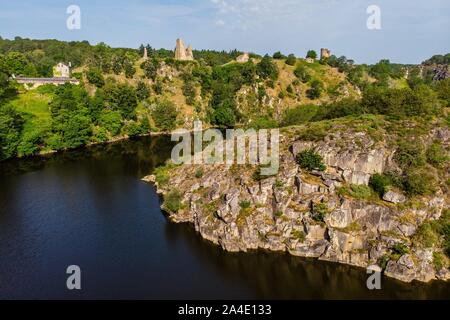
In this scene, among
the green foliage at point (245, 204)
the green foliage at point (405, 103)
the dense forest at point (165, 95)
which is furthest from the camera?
the dense forest at point (165, 95)

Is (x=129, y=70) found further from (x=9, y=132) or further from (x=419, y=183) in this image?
(x=419, y=183)

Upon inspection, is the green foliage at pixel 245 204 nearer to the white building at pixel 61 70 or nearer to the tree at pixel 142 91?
the tree at pixel 142 91

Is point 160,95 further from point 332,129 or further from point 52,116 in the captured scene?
point 332,129

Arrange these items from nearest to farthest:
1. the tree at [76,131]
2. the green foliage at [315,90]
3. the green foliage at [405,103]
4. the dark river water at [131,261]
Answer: the dark river water at [131,261]
the green foliage at [405,103]
the tree at [76,131]
the green foliage at [315,90]

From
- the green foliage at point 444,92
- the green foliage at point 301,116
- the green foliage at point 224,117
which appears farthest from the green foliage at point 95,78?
the green foliage at point 444,92

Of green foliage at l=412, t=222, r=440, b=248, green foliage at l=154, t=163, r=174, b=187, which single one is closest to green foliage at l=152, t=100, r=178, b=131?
green foliage at l=154, t=163, r=174, b=187

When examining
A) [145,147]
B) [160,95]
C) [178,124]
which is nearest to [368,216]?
[145,147]
